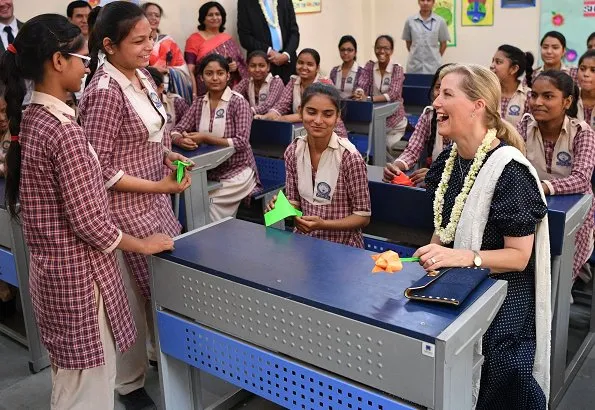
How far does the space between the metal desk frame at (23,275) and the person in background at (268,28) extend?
13.1 feet

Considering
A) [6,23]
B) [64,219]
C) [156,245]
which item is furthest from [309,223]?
[6,23]

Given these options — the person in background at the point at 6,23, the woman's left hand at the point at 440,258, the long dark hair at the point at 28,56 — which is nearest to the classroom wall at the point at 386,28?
the person in background at the point at 6,23

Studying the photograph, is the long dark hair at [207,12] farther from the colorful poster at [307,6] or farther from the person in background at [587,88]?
the person in background at [587,88]

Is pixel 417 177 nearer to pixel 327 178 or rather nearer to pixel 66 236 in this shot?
pixel 327 178

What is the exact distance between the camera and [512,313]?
1.87 meters

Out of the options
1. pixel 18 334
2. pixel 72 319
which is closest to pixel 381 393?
pixel 72 319

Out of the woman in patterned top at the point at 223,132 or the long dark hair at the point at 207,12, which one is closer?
the woman in patterned top at the point at 223,132

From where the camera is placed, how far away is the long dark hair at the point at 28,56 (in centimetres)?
178

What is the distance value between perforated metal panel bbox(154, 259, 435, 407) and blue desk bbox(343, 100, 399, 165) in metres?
2.92

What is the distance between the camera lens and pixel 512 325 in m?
1.86

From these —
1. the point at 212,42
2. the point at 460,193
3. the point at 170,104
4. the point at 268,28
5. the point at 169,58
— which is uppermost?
the point at 268,28

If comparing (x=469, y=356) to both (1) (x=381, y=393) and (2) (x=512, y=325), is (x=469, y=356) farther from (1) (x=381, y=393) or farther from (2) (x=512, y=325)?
(2) (x=512, y=325)

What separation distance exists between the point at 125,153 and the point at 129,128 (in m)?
0.09

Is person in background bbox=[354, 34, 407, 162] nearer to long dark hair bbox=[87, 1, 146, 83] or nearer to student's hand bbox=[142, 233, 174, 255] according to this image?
long dark hair bbox=[87, 1, 146, 83]
